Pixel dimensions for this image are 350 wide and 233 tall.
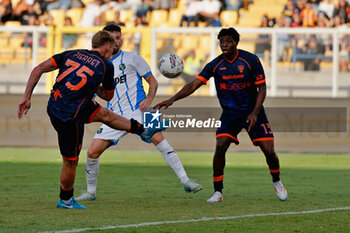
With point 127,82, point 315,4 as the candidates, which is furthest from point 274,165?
point 315,4

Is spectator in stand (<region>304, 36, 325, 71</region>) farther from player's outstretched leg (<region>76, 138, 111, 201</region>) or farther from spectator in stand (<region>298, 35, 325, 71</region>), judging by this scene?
player's outstretched leg (<region>76, 138, 111, 201</region>)

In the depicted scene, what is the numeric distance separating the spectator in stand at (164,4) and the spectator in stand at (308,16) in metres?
3.85

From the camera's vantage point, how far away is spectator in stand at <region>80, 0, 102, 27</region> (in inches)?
Result: 854

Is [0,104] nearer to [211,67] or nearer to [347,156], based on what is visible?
[347,156]

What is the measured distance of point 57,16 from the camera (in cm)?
A: 2272

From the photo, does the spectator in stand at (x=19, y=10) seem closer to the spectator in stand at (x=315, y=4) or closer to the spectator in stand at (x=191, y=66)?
the spectator in stand at (x=191, y=66)

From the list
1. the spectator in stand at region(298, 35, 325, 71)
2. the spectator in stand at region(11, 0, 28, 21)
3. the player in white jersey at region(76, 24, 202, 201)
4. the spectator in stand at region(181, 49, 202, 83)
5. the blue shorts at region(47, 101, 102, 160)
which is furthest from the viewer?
the spectator in stand at region(11, 0, 28, 21)

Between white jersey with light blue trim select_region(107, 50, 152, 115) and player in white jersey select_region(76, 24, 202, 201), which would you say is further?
white jersey with light blue trim select_region(107, 50, 152, 115)

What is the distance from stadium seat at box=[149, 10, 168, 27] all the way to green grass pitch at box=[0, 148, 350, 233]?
715cm

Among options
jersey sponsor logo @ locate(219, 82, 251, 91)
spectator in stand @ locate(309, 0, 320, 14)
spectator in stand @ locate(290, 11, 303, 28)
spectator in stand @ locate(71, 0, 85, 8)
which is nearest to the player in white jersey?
jersey sponsor logo @ locate(219, 82, 251, 91)

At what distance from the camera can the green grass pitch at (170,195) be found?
741 centimetres

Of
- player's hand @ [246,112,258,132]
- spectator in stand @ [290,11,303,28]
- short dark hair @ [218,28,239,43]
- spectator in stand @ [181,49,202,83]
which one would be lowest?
spectator in stand @ [181,49,202,83]

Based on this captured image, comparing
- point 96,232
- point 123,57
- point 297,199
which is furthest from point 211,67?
point 96,232

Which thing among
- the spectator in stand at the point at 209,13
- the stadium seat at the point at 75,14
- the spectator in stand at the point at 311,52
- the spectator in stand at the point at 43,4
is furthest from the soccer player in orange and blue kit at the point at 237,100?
the spectator in stand at the point at 43,4
